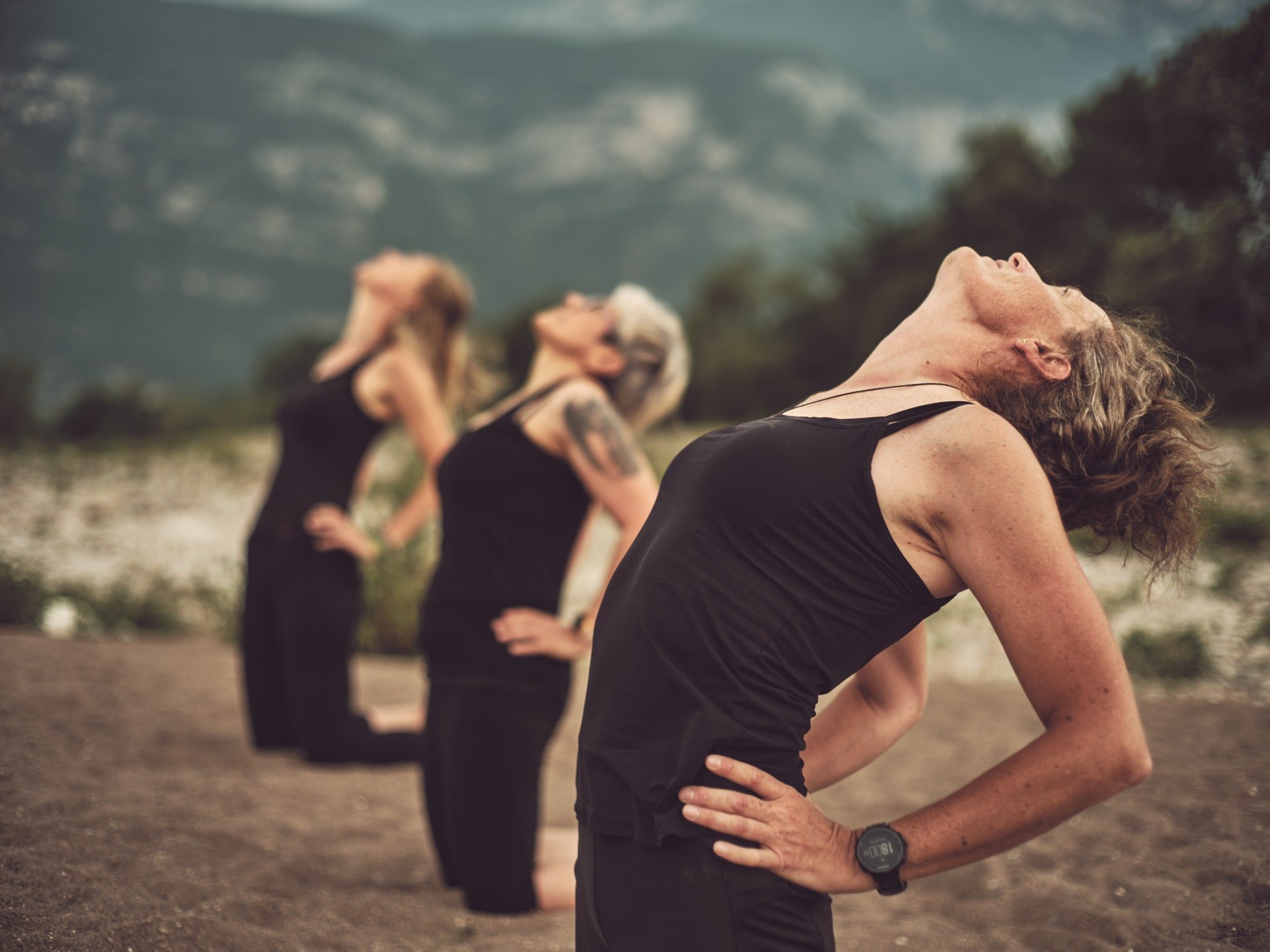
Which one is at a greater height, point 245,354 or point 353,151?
point 353,151

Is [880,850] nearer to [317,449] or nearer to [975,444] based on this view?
[975,444]

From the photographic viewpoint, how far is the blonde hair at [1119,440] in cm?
140

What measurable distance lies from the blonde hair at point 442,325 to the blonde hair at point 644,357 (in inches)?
51.4

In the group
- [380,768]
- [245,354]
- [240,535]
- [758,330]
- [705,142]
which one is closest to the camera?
[380,768]

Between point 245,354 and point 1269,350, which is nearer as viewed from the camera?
point 1269,350

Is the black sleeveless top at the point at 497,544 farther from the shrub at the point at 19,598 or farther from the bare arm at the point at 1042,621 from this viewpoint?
the shrub at the point at 19,598

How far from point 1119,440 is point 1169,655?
5534 millimetres

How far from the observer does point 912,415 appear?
1328 millimetres

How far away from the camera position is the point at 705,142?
143 m

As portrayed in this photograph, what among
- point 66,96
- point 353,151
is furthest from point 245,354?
point 66,96

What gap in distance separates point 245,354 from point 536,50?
107 meters

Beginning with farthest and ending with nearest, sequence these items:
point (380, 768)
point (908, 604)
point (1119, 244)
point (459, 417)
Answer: point (459, 417) → point (1119, 244) → point (380, 768) → point (908, 604)

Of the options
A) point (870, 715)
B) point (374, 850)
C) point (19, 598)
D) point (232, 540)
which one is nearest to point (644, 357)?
point (870, 715)

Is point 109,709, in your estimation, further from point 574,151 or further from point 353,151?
point 574,151
